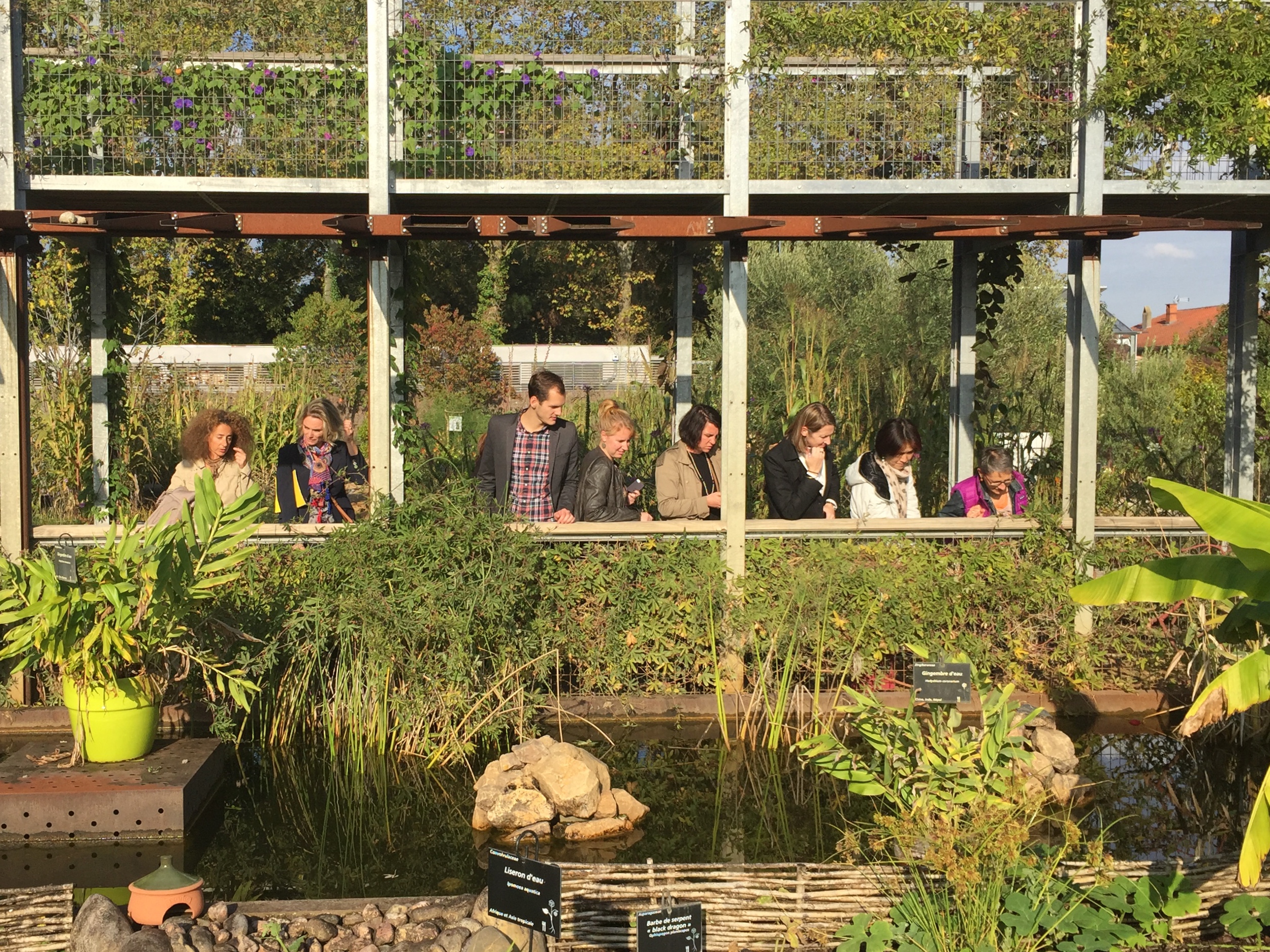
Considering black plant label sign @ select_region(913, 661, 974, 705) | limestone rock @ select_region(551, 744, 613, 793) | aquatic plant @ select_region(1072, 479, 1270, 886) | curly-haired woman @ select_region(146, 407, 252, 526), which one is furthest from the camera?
curly-haired woman @ select_region(146, 407, 252, 526)

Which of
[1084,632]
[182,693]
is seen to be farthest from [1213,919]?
[182,693]

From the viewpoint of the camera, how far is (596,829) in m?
6.23

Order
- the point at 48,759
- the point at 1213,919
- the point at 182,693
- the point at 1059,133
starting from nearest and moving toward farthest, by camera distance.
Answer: the point at 1213,919 < the point at 48,759 < the point at 182,693 < the point at 1059,133

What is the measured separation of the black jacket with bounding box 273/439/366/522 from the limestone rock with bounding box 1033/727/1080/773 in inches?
174

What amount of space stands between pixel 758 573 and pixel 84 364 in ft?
20.7

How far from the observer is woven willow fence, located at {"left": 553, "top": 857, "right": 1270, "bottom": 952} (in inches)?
192

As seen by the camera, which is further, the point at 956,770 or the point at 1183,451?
the point at 1183,451

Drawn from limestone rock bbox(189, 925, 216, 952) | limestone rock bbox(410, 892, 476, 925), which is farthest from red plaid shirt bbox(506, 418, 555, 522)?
limestone rock bbox(189, 925, 216, 952)

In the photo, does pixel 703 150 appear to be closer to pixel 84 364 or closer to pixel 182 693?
pixel 182 693

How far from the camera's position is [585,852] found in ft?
19.8

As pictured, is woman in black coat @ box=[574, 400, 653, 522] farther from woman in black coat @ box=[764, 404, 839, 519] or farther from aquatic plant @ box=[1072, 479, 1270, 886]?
aquatic plant @ box=[1072, 479, 1270, 886]

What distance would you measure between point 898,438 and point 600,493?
6.57 feet

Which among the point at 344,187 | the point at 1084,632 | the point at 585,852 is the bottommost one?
the point at 585,852

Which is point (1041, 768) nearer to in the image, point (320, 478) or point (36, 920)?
point (36, 920)
